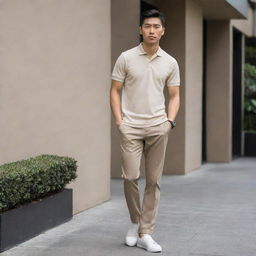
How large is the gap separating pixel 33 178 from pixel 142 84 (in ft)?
4.41

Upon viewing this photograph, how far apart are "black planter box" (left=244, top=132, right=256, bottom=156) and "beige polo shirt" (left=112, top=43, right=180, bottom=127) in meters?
10.6

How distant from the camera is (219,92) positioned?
13922mm

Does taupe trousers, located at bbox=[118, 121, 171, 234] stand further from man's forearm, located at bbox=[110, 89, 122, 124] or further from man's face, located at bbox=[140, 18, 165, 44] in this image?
man's face, located at bbox=[140, 18, 165, 44]

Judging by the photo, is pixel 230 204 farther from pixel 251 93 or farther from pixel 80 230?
pixel 251 93

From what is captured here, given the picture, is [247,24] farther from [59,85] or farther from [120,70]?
[120,70]

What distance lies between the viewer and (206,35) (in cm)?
1409

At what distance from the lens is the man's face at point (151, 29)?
208 inches

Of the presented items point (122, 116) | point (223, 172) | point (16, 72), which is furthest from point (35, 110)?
point (223, 172)

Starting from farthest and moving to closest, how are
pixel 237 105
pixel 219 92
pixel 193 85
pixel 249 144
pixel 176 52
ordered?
pixel 249 144 → pixel 237 105 → pixel 219 92 → pixel 193 85 → pixel 176 52

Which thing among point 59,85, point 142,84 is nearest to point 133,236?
point 142,84

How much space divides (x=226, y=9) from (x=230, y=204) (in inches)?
216

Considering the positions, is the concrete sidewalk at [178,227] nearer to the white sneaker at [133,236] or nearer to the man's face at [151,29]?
the white sneaker at [133,236]

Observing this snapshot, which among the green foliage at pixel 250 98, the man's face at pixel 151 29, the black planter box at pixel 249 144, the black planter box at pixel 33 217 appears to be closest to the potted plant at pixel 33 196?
the black planter box at pixel 33 217

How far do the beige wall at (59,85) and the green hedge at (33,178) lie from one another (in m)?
0.27
